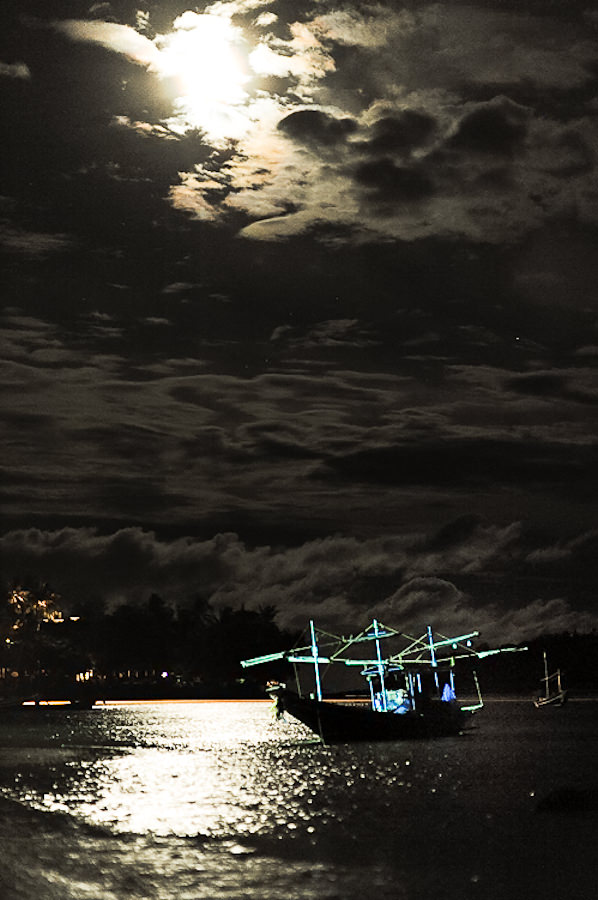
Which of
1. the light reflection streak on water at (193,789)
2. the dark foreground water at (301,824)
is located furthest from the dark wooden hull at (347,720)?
the light reflection streak on water at (193,789)

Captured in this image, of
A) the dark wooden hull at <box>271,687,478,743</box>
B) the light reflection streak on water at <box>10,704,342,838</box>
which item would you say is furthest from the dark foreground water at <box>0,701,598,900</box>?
the dark wooden hull at <box>271,687,478,743</box>

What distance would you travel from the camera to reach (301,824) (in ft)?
157

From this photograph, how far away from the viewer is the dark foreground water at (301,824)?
32.7m

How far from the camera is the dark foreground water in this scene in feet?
107

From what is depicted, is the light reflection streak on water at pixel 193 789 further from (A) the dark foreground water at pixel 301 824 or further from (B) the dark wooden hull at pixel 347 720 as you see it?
(B) the dark wooden hull at pixel 347 720

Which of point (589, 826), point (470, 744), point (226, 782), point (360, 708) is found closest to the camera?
point (589, 826)

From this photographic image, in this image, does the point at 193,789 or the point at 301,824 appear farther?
the point at 193,789

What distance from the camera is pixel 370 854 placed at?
39250 mm

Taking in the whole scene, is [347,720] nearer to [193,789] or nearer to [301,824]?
[193,789]

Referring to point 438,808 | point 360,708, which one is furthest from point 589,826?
point 360,708

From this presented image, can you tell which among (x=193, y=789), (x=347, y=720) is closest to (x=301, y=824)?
(x=193, y=789)

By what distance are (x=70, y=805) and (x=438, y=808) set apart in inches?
634

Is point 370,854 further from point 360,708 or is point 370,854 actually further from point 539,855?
point 360,708

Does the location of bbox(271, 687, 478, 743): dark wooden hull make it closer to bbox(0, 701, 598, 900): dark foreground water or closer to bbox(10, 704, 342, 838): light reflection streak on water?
bbox(0, 701, 598, 900): dark foreground water
